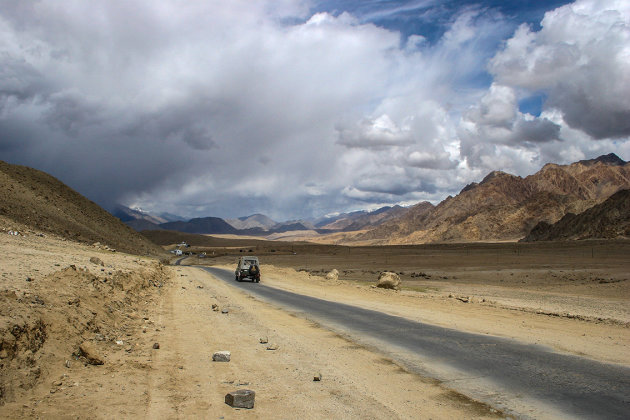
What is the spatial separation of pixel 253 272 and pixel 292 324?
73.6 feet

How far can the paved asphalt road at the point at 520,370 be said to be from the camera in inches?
241

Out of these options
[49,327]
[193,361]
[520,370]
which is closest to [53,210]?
[49,327]

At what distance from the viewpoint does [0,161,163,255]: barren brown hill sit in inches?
1882

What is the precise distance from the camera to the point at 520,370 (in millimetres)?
7934

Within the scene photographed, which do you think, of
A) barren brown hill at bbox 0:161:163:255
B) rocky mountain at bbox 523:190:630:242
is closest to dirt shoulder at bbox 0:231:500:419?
barren brown hill at bbox 0:161:163:255

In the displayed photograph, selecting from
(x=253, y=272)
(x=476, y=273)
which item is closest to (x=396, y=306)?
(x=253, y=272)

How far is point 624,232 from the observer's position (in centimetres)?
9425

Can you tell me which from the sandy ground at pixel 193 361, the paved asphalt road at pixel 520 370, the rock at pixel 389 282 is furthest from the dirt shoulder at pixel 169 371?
the rock at pixel 389 282

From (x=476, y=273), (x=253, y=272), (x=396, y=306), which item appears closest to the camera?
(x=396, y=306)

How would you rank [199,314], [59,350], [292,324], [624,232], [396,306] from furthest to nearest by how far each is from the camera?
[624,232], [396,306], [199,314], [292,324], [59,350]

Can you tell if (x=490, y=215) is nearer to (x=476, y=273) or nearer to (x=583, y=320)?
(x=476, y=273)

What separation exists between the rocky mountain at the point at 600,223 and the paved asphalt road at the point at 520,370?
329 ft

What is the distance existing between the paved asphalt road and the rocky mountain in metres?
100

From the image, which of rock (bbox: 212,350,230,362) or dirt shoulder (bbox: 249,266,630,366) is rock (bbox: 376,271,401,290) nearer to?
dirt shoulder (bbox: 249,266,630,366)
